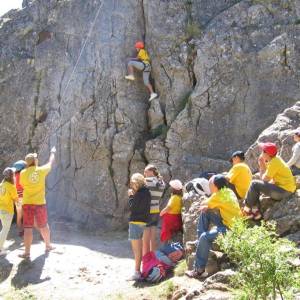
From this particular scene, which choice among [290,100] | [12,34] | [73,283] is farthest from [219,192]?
[12,34]

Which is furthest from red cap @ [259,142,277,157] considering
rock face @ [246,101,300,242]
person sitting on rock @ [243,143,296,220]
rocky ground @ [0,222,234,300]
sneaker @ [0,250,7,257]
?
sneaker @ [0,250,7,257]

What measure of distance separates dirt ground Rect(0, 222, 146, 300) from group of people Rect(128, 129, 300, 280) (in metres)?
0.92

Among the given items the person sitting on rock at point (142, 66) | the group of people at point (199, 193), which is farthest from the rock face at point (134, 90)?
the group of people at point (199, 193)

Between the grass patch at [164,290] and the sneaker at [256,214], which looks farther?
the sneaker at [256,214]

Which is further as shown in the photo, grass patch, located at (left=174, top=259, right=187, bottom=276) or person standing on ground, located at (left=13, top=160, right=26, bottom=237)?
person standing on ground, located at (left=13, top=160, right=26, bottom=237)

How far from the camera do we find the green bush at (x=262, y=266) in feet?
19.1

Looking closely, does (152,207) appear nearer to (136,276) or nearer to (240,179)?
(136,276)

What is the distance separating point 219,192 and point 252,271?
3.17 metres

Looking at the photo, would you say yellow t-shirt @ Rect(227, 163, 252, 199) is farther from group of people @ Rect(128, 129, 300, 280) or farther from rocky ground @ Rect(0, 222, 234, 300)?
rocky ground @ Rect(0, 222, 234, 300)

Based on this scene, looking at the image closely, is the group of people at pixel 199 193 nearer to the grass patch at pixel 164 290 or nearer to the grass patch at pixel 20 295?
the grass patch at pixel 164 290

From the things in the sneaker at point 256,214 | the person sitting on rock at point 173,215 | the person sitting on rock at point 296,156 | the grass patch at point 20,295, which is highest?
the person sitting on rock at point 296,156

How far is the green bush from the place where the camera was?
19.1 ft

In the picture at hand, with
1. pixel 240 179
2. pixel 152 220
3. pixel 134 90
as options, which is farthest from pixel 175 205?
pixel 134 90

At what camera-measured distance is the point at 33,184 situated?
11555mm
